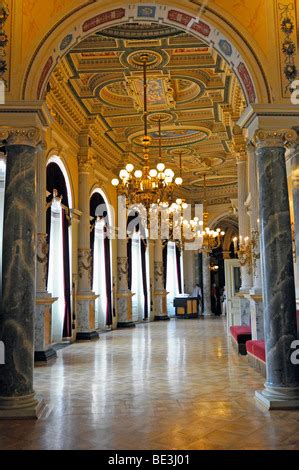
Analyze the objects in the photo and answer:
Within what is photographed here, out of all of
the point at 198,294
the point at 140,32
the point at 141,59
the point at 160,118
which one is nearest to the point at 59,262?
the point at 160,118

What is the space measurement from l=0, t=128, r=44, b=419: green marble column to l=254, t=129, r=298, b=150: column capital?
99.7 inches

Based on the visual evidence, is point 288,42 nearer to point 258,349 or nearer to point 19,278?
point 19,278

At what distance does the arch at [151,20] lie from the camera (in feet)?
17.4

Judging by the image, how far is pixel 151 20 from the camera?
5.91 meters

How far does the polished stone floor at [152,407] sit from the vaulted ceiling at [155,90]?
18.2 ft

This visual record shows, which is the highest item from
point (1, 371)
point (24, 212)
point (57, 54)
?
point (57, 54)

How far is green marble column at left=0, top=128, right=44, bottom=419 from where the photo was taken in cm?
484

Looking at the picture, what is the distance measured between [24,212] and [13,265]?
586 mm

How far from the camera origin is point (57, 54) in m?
5.63

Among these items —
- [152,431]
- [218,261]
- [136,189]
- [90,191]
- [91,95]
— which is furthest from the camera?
[218,261]

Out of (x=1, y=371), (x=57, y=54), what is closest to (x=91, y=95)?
(x=57, y=54)

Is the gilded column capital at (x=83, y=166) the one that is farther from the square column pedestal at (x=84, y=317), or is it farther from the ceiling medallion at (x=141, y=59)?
the ceiling medallion at (x=141, y=59)

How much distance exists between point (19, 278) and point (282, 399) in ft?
10.0

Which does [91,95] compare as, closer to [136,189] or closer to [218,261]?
[136,189]
